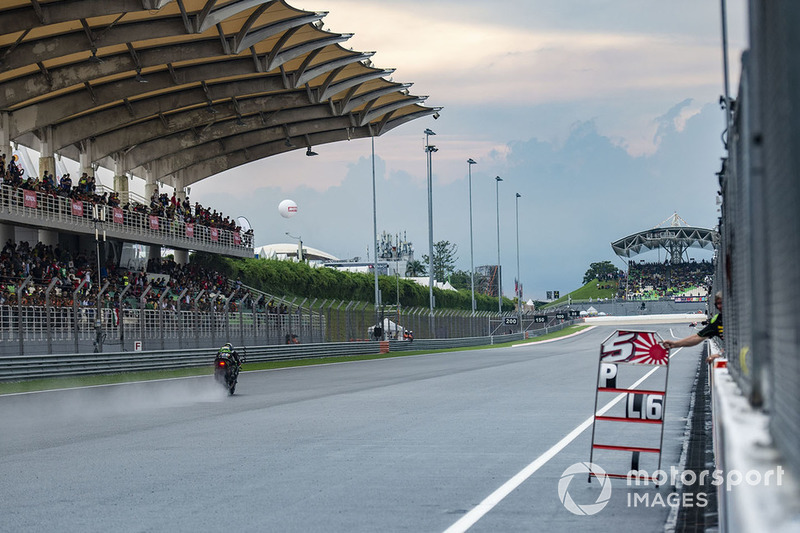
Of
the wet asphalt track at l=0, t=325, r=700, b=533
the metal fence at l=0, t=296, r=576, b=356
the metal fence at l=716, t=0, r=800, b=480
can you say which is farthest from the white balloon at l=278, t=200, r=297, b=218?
the metal fence at l=716, t=0, r=800, b=480

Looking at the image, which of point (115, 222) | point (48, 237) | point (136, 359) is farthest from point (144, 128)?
point (136, 359)

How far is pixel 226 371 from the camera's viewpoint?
2117 cm

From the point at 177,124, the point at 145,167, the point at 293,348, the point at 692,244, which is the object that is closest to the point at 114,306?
the point at 293,348

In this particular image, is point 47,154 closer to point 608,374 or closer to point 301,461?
point 301,461

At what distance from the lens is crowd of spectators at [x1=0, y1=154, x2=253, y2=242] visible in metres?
38.7

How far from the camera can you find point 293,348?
40.8m

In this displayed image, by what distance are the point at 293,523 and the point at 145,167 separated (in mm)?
49905

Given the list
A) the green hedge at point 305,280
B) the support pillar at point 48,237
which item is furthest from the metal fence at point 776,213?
the green hedge at point 305,280

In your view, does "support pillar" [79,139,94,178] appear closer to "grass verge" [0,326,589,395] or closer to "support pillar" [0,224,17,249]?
"support pillar" [0,224,17,249]

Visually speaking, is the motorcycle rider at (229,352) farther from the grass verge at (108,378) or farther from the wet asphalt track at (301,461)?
the grass verge at (108,378)

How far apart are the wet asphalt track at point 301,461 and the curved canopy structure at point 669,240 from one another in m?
137

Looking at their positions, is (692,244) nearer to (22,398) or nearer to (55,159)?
(55,159)

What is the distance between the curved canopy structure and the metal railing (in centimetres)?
10451

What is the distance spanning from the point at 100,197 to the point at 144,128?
682 cm
